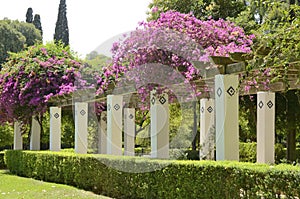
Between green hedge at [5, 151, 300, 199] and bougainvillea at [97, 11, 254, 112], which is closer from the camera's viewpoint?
green hedge at [5, 151, 300, 199]

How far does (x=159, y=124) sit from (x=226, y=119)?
2594mm

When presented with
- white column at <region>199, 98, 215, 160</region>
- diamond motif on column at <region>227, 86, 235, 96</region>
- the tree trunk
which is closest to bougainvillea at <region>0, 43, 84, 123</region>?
white column at <region>199, 98, 215, 160</region>

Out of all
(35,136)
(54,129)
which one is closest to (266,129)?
(54,129)

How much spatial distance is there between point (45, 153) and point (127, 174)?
530 centimetres

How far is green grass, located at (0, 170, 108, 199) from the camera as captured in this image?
11.1 metres

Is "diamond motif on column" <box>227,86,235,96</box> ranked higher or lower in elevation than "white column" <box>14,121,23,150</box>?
higher

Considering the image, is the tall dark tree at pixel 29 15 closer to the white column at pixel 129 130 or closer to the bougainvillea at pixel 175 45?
the white column at pixel 129 130

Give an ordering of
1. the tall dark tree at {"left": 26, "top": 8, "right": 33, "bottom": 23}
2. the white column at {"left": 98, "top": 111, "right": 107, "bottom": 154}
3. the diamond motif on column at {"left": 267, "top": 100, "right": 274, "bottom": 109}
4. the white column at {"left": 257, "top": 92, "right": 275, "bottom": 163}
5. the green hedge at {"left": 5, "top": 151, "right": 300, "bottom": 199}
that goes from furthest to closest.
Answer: the tall dark tree at {"left": 26, "top": 8, "right": 33, "bottom": 23}, the white column at {"left": 98, "top": 111, "right": 107, "bottom": 154}, the diamond motif on column at {"left": 267, "top": 100, "right": 274, "bottom": 109}, the white column at {"left": 257, "top": 92, "right": 275, "bottom": 163}, the green hedge at {"left": 5, "top": 151, "right": 300, "bottom": 199}

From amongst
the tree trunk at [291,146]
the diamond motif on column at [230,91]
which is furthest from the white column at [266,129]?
the tree trunk at [291,146]

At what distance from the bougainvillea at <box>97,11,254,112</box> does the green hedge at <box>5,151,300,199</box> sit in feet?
6.60

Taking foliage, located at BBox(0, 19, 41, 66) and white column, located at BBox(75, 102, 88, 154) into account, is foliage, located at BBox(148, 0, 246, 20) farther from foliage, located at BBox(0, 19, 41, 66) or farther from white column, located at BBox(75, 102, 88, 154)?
foliage, located at BBox(0, 19, 41, 66)

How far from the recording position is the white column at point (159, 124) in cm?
1122

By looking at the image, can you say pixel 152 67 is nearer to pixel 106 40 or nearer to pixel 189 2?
pixel 106 40

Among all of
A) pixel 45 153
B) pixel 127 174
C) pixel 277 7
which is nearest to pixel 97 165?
pixel 127 174
